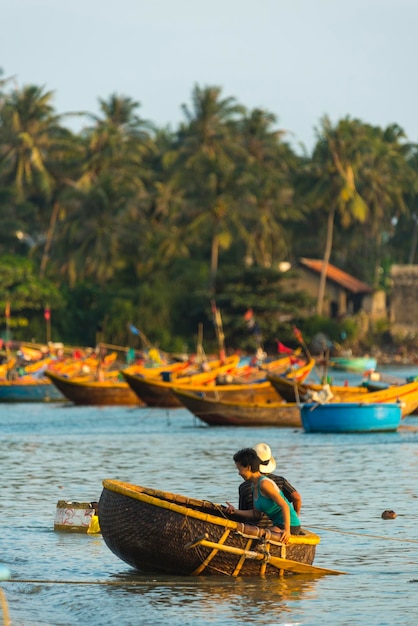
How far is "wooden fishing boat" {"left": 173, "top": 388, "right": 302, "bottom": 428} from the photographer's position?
39.1 m

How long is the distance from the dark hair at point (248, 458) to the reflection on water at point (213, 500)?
61.5 inches

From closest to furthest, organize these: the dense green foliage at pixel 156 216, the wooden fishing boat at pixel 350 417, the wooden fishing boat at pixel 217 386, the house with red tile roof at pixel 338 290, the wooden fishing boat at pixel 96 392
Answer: the wooden fishing boat at pixel 350 417 < the wooden fishing boat at pixel 217 386 < the wooden fishing boat at pixel 96 392 < the dense green foliage at pixel 156 216 < the house with red tile roof at pixel 338 290

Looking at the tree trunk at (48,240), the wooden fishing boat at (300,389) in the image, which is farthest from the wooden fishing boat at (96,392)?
the tree trunk at (48,240)

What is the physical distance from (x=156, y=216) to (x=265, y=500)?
71.9 meters

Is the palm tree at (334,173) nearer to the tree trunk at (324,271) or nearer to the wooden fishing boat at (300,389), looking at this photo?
the tree trunk at (324,271)

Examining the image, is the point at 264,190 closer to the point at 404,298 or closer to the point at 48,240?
the point at 48,240

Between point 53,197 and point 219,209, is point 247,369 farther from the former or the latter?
point 53,197

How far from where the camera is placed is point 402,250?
10619 cm

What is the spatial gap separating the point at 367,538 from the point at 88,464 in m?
12.9

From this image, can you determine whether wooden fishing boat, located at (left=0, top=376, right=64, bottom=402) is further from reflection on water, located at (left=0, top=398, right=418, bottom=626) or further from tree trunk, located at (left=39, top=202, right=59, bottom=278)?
tree trunk, located at (left=39, top=202, right=59, bottom=278)

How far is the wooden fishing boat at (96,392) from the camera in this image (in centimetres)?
5119

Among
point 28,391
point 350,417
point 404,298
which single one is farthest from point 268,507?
point 404,298

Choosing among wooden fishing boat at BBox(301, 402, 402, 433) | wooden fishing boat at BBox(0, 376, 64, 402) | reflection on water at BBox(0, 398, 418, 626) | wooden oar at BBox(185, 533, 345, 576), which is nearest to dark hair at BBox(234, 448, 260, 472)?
wooden oar at BBox(185, 533, 345, 576)

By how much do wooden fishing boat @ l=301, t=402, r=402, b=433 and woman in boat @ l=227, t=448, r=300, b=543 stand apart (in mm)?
21176
